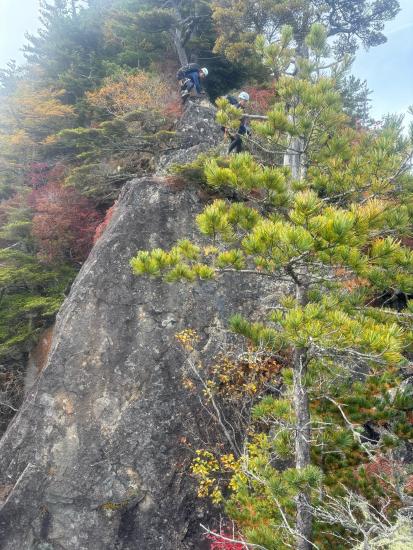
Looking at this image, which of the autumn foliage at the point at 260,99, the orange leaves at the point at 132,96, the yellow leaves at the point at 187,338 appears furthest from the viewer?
the autumn foliage at the point at 260,99

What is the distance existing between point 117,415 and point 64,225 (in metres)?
6.34

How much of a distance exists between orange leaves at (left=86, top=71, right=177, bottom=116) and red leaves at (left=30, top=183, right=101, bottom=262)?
328 centimetres

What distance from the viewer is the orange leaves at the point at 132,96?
40.1ft

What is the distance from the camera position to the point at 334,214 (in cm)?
307

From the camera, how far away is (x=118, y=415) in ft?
23.0

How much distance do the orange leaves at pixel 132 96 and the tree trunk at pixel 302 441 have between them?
10449 millimetres

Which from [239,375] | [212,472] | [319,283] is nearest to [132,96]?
[239,375]

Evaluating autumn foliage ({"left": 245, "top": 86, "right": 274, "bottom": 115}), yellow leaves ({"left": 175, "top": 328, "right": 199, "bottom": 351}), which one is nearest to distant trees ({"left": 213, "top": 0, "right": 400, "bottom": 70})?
autumn foliage ({"left": 245, "top": 86, "right": 274, "bottom": 115})

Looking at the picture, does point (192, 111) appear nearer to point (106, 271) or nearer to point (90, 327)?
point (106, 271)

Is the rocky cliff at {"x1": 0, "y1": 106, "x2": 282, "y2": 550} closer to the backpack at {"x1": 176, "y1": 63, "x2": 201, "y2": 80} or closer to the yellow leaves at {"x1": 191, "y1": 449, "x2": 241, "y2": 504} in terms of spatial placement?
the yellow leaves at {"x1": 191, "y1": 449, "x2": 241, "y2": 504}

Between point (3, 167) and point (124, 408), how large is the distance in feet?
39.8

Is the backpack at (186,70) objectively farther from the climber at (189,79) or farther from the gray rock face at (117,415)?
the gray rock face at (117,415)

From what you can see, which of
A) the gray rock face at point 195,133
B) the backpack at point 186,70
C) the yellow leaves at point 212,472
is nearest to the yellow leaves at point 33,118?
the backpack at point 186,70

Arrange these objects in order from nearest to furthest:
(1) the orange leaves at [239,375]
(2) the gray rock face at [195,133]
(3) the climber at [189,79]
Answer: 1. (1) the orange leaves at [239,375]
2. (2) the gray rock face at [195,133]
3. (3) the climber at [189,79]
